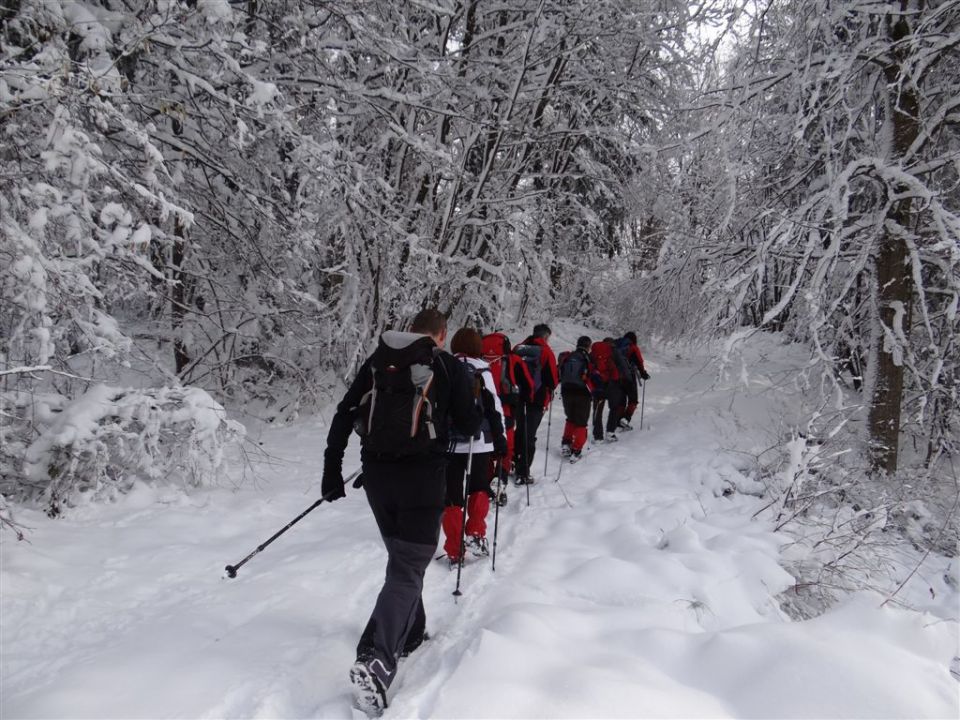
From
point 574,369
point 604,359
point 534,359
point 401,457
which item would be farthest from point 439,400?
point 604,359

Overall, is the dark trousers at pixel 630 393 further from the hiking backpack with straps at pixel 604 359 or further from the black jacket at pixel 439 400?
the black jacket at pixel 439 400

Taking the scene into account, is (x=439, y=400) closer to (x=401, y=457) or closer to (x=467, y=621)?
(x=401, y=457)

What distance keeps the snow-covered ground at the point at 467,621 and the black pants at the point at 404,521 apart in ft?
1.25

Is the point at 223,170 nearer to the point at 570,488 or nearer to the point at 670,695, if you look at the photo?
the point at 570,488

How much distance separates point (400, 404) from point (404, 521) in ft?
1.87

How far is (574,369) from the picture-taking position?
8.04 meters

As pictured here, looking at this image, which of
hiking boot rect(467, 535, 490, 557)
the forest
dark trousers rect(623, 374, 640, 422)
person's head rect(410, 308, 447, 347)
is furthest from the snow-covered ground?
dark trousers rect(623, 374, 640, 422)

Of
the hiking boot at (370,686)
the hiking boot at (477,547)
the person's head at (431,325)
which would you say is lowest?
the hiking boot at (477,547)

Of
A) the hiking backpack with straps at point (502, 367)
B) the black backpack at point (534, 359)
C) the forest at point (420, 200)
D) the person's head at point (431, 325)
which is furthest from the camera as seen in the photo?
the black backpack at point (534, 359)

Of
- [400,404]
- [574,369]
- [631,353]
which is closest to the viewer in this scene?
[400,404]

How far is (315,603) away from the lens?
362cm

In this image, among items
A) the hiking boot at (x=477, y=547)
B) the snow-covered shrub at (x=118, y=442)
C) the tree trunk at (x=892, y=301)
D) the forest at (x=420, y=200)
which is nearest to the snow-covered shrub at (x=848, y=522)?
the forest at (x=420, y=200)

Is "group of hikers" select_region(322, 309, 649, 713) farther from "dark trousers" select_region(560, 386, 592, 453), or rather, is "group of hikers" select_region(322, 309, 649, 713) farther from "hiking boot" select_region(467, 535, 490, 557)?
"dark trousers" select_region(560, 386, 592, 453)

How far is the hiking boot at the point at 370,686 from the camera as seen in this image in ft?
7.95
